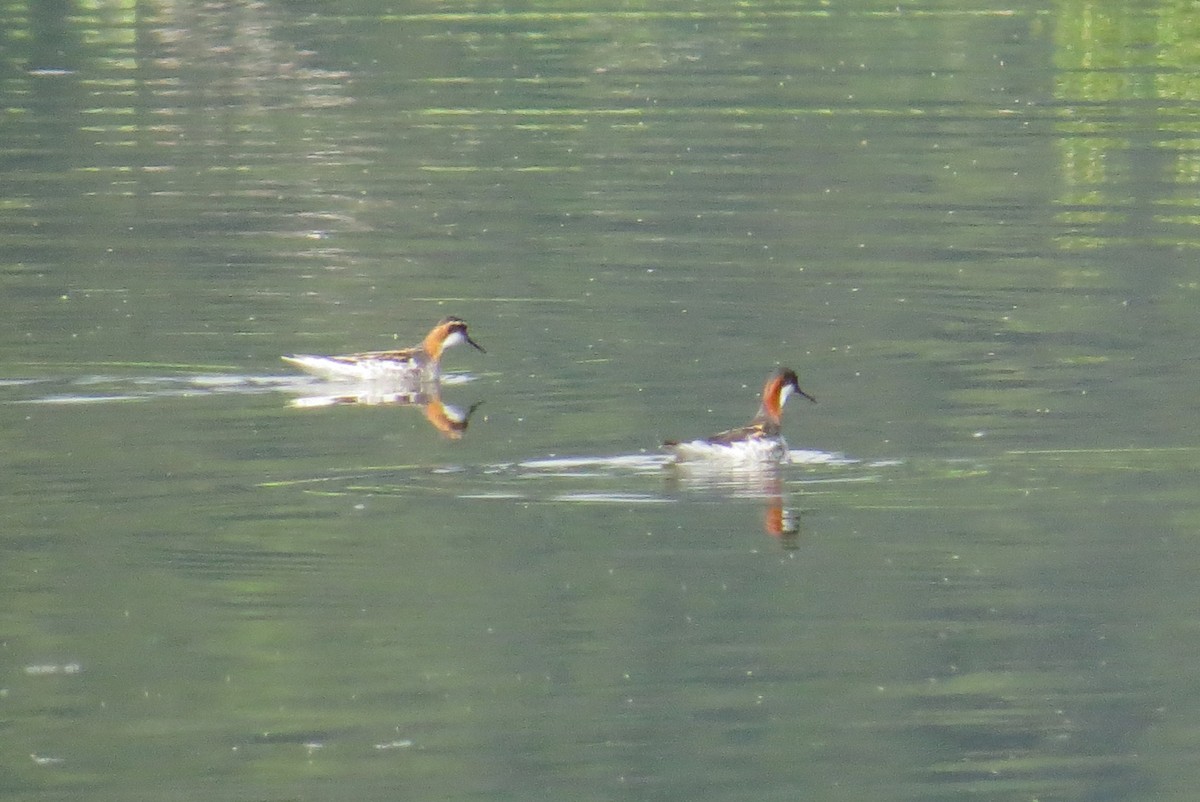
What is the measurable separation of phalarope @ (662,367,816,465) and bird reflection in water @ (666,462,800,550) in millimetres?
61

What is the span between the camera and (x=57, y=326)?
19391 mm

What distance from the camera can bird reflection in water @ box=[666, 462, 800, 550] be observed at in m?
14.0

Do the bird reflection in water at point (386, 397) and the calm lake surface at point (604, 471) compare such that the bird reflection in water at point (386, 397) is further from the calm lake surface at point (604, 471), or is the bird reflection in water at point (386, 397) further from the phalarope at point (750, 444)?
the phalarope at point (750, 444)

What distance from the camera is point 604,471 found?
1468 cm

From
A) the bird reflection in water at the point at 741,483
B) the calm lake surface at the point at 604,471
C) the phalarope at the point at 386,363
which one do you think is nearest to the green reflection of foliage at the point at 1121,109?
the calm lake surface at the point at 604,471

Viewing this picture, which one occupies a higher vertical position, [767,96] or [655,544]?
[655,544]

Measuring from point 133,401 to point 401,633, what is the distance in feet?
17.7

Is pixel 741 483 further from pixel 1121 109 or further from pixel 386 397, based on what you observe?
pixel 1121 109

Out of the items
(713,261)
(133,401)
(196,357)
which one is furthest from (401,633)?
(713,261)

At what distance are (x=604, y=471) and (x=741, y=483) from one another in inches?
28.2

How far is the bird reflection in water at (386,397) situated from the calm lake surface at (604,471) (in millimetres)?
50

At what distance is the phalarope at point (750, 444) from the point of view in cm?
1473

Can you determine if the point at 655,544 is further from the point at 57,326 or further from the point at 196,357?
the point at 57,326

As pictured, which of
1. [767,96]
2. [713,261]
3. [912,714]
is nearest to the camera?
[912,714]
